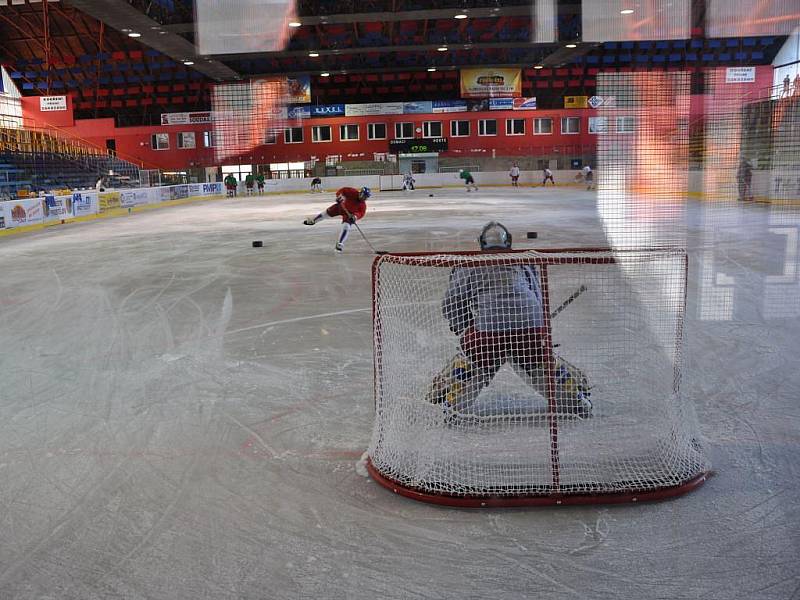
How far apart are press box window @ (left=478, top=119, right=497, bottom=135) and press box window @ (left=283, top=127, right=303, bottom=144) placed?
33.8 ft

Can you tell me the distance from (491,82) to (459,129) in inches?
124

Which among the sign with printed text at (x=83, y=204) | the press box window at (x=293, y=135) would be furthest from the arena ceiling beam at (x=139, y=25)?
the press box window at (x=293, y=135)

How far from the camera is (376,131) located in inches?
1630

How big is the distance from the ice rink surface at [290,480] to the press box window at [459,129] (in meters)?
34.4

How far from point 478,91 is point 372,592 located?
4010cm

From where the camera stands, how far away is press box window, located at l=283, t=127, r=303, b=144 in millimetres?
40688

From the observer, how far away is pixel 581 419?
3.72 m

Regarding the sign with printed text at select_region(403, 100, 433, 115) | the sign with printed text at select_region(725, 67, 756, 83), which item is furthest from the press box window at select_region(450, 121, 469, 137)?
the sign with printed text at select_region(725, 67, 756, 83)

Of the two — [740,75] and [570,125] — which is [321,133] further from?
[740,75]

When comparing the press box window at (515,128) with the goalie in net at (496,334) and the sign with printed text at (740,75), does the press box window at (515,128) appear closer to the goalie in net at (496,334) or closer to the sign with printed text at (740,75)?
the sign with printed text at (740,75)

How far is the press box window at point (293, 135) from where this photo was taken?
4069 centimetres

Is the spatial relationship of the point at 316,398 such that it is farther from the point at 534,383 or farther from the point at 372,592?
the point at 372,592

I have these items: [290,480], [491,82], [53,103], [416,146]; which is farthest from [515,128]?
[290,480]

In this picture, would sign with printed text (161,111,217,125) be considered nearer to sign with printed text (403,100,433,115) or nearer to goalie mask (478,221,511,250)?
sign with printed text (403,100,433,115)
